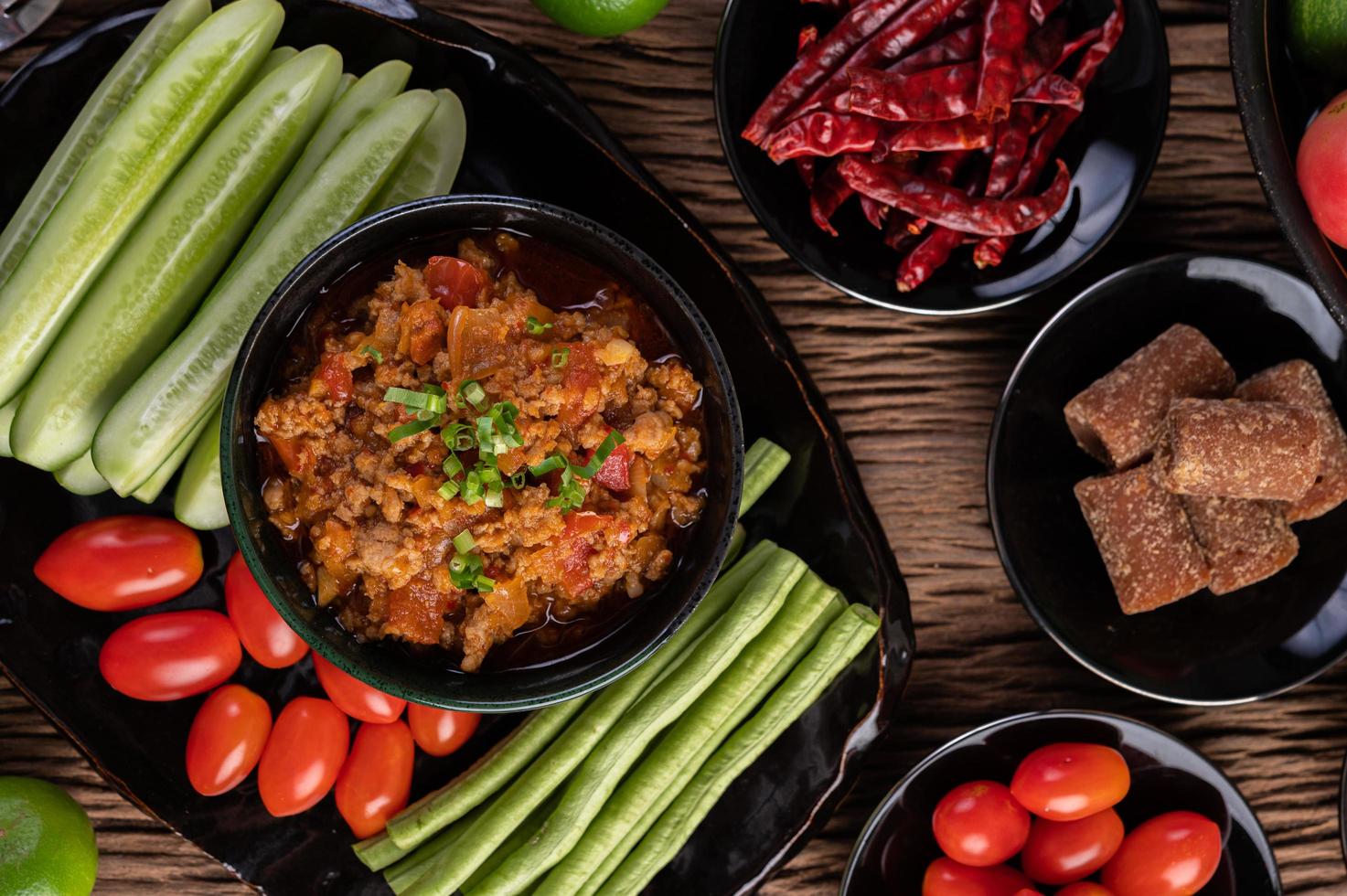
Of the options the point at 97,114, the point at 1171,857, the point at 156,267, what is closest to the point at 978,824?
the point at 1171,857

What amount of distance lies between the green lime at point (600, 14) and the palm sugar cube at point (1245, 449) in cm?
215

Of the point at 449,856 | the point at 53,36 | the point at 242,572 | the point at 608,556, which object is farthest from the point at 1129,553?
the point at 53,36

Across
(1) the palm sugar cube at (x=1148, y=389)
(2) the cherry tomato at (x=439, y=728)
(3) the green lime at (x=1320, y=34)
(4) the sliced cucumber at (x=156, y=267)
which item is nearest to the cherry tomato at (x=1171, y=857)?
(1) the palm sugar cube at (x=1148, y=389)

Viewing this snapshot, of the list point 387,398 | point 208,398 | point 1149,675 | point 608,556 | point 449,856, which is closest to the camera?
point 387,398

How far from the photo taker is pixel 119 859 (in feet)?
13.6

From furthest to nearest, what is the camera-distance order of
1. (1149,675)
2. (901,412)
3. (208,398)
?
(901,412) < (1149,675) < (208,398)

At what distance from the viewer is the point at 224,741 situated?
3.73 meters

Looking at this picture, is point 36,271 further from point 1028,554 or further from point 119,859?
point 1028,554

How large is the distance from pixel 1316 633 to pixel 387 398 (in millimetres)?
3249

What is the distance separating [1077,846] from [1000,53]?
8.74 feet

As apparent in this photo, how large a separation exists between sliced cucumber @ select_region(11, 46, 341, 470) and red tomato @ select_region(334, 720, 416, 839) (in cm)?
132

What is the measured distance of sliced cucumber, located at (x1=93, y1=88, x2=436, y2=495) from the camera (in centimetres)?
331

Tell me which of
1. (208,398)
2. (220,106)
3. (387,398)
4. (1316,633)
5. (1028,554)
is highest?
(220,106)

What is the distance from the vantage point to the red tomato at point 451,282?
3.24 meters
